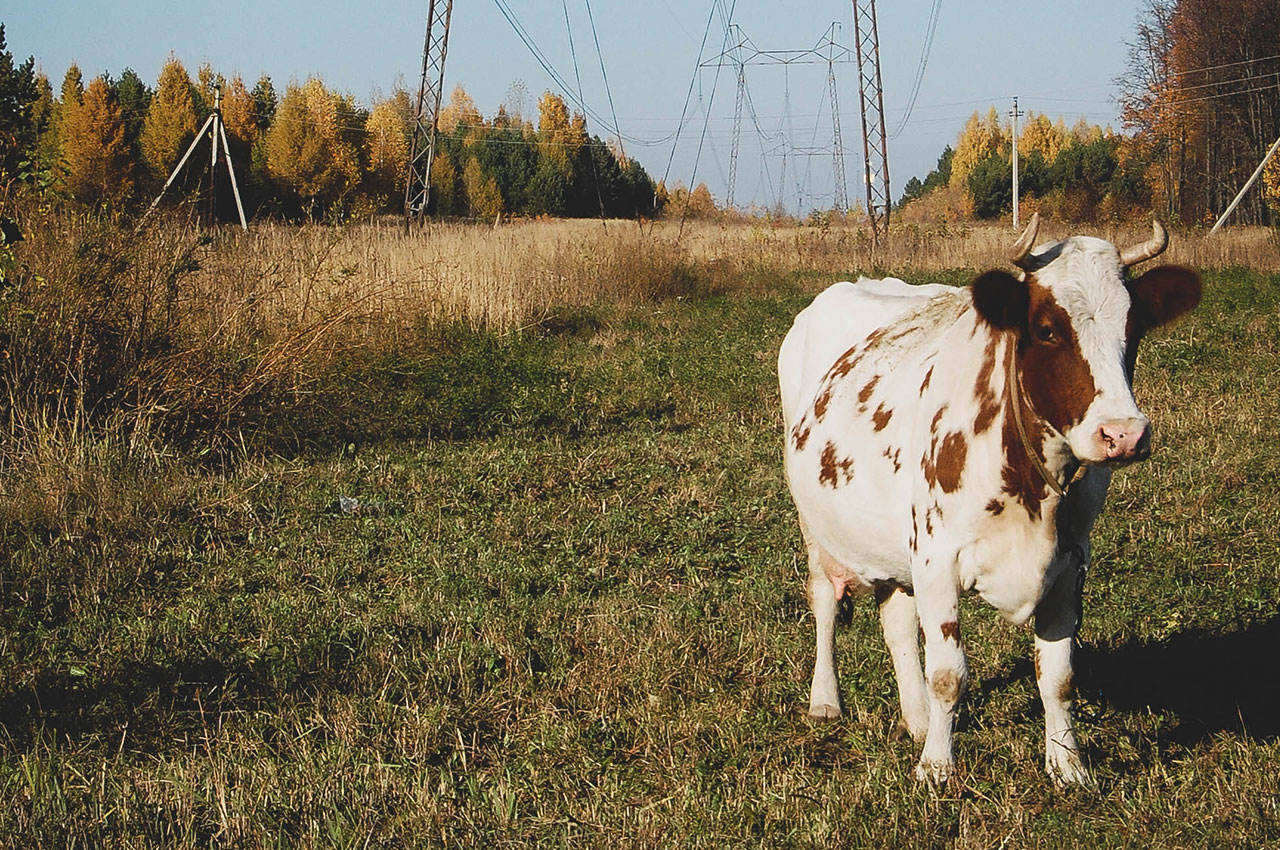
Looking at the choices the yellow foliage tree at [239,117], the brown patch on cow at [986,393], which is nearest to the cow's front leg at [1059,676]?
the brown patch on cow at [986,393]

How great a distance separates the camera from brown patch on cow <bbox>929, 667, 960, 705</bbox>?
405cm

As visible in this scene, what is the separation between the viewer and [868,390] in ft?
16.3

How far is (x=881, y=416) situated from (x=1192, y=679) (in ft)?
6.07

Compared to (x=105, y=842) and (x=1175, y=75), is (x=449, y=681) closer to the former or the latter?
(x=105, y=842)

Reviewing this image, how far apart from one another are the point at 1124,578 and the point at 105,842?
520 cm

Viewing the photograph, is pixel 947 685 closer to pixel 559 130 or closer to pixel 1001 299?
pixel 1001 299

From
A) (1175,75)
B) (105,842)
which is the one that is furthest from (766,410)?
(1175,75)

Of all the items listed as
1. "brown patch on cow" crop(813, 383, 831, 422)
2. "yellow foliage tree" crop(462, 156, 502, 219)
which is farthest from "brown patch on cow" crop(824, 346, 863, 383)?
"yellow foliage tree" crop(462, 156, 502, 219)

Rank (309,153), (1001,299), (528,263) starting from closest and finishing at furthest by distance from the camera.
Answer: (1001,299) < (528,263) < (309,153)

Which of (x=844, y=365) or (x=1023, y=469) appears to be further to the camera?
(x=844, y=365)

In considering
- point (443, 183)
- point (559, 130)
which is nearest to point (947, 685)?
point (443, 183)

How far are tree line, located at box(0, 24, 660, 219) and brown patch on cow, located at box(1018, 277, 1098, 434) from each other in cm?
1083

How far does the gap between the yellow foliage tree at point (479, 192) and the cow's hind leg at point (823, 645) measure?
6466cm

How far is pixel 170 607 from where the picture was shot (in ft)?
20.8
